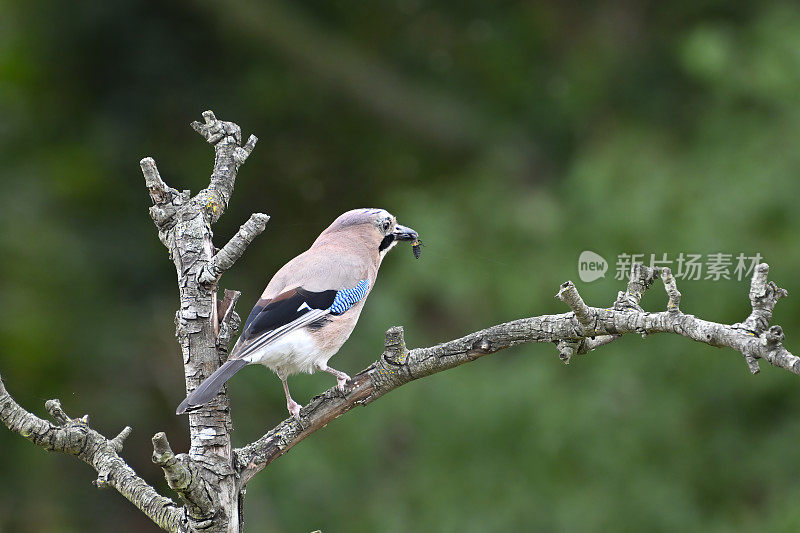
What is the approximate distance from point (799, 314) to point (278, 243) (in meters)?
3.46

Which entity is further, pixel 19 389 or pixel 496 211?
pixel 496 211

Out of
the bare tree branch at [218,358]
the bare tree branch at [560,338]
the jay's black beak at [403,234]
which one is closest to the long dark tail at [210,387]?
the bare tree branch at [218,358]

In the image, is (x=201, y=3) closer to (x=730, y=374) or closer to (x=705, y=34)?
(x=705, y=34)

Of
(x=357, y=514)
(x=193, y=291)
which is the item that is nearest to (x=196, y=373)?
(x=193, y=291)

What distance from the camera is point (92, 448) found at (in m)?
2.81

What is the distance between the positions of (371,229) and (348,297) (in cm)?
26

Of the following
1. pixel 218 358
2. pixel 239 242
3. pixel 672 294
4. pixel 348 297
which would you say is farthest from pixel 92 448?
pixel 672 294

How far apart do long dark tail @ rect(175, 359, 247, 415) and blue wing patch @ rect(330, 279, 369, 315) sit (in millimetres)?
584

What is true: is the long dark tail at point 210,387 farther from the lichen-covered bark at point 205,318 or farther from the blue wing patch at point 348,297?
the blue wing patch at point 348,297

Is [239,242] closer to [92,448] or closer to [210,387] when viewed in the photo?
[210,387]

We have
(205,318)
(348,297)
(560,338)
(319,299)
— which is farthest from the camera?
(348,297)

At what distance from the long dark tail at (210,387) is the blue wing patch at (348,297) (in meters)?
0.58

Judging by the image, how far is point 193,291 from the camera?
2736 mm

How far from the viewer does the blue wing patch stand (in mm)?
3271
